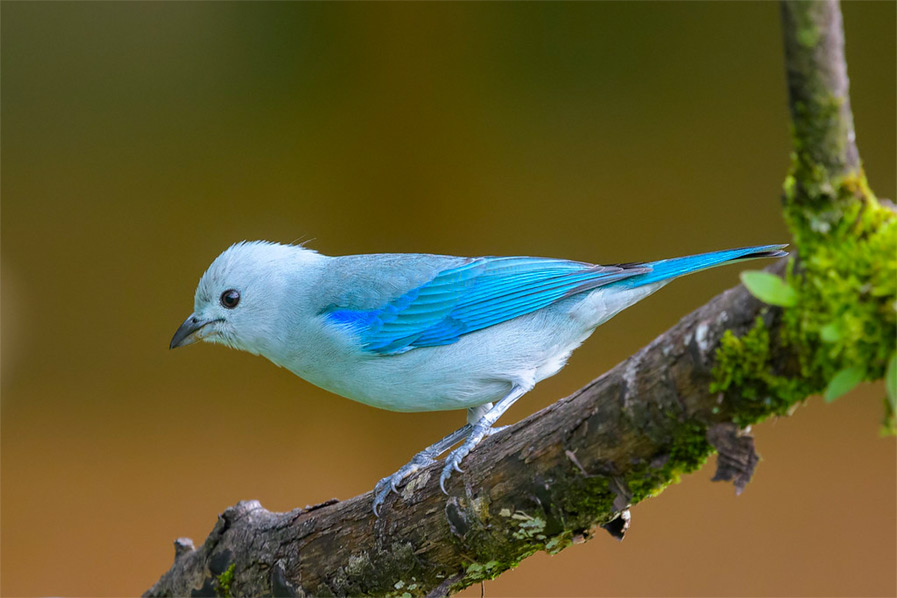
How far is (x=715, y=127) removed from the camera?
245 inches

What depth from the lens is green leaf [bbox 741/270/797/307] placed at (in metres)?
1.92

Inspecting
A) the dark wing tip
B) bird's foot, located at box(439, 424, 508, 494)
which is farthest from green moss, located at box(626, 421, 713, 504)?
the dark wing tip

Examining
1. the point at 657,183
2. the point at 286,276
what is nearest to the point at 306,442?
the point at 286,276

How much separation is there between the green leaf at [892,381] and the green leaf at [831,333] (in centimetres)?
12

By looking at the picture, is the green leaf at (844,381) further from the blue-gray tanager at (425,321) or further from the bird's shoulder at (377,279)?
the bird's shoulder at (377,279)

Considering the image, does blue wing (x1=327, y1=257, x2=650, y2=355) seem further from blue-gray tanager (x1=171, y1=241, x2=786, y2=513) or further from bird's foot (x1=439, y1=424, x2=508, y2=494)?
bird's foot (x1=439, y1=424, x2=508, y2=494)

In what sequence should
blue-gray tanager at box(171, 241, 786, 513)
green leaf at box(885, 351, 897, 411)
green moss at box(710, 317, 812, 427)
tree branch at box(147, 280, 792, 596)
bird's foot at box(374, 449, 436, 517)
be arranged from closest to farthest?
1. green leaf at box(885, 351, 897, 411)
2. green moss at box(710, 317, 812, 427)
3. tree branch at box(147, 280, 792, 596)
4. bird's foot at box(374, 449, 436, 517)
5. blue-gray tanager at box(171, 241, 786, 513)

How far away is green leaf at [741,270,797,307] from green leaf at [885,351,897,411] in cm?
25

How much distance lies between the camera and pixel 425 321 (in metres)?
3.60

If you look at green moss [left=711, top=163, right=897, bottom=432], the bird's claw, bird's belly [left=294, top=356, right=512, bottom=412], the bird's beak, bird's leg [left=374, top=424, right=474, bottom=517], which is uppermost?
the bird's beak

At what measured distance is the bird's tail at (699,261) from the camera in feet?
8.86

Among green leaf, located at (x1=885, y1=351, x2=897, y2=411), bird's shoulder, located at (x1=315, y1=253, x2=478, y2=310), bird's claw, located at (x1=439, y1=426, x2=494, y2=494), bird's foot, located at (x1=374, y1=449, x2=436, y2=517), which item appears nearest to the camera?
green leaf, located at (x1=885, y1=351, x2=897, y2=411)

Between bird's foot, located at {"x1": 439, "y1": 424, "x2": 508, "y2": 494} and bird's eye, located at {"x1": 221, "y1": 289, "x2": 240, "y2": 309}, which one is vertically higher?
→ bird's eye, located at {"x1": 221, "y1": 289, "x2": 240, "y2": 309}

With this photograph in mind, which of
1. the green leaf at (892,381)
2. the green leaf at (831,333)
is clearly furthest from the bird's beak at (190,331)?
the green leaf at (892,381)
